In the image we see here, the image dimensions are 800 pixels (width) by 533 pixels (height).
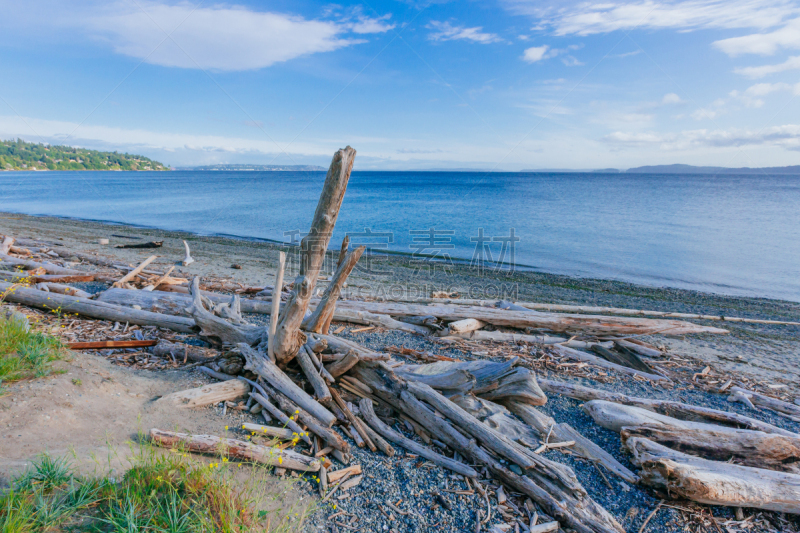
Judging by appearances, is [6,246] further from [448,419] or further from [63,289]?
[448,419]

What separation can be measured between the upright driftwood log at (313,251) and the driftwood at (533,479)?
3.77ft

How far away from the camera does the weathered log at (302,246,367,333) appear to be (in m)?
4.61

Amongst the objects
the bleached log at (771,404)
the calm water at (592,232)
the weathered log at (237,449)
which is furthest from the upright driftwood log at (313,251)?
the calm water at (592,232)

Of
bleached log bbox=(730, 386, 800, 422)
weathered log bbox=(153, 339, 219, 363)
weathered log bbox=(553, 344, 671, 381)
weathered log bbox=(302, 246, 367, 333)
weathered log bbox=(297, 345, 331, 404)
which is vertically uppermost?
weathered log bbox=(302, 246, 367, 333)

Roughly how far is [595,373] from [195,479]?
568 centimetres

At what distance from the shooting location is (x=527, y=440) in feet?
13.0

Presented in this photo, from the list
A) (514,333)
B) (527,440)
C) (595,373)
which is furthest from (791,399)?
(527,440)

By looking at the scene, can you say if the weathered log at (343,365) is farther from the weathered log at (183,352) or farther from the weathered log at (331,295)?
the weathered log at (183,352)

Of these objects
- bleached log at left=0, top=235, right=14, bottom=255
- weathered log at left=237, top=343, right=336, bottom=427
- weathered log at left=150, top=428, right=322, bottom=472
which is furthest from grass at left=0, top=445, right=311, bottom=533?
bleached log at left=0, top=235, right=14, bottom=255

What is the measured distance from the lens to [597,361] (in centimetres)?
649

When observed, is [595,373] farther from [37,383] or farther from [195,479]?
[37,383]

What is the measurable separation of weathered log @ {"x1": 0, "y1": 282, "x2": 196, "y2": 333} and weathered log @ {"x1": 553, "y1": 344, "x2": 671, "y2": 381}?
241 inches

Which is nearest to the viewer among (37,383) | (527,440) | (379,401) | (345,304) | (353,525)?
(353,525)

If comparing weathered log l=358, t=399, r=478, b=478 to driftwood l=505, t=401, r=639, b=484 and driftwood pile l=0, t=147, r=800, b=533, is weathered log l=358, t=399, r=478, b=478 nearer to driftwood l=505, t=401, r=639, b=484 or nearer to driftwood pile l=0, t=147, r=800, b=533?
driftwood pile l=0, t=147, r=800, b=533
